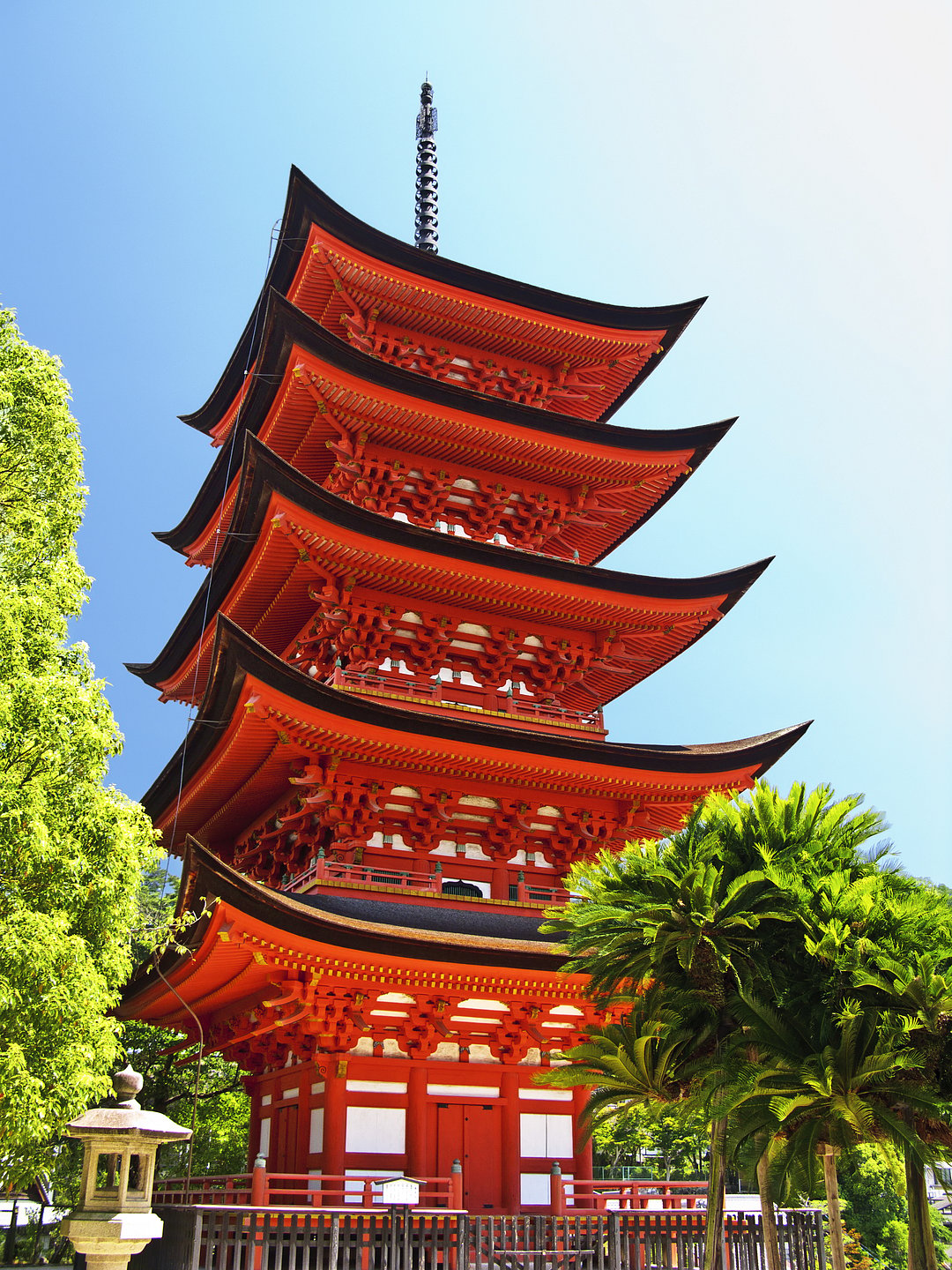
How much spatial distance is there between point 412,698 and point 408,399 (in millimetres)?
6162

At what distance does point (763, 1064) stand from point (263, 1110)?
35.7ft

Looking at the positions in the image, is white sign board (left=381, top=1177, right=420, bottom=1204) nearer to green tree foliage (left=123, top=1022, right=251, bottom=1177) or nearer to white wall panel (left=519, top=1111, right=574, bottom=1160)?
white wall panel (left=519, top=1111, right=574, bottom=1160)

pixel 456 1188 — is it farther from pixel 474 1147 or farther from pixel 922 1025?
pixel 922 1025

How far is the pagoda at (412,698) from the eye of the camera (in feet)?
49.3

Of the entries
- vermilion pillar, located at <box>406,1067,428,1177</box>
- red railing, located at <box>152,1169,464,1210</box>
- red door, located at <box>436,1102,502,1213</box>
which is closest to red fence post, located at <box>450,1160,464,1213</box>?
red railing, located at <box>152,1169,464,1210</box>

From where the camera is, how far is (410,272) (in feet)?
73.7

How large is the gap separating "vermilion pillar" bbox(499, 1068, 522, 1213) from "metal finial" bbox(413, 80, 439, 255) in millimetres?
21194

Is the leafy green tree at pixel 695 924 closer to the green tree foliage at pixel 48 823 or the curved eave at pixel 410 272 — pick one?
the green tree foliage at pixel 48 823

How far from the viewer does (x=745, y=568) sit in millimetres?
21500

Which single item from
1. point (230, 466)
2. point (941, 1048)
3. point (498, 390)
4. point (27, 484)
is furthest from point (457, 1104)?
point (498, 390)

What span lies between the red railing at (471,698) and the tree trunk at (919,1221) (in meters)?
10.5

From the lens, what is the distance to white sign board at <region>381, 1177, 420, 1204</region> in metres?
12.2

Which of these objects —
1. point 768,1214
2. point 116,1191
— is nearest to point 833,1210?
point 768,1214

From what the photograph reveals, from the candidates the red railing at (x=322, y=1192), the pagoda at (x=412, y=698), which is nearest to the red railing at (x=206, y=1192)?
the red railing at (x=322, y=1192)
